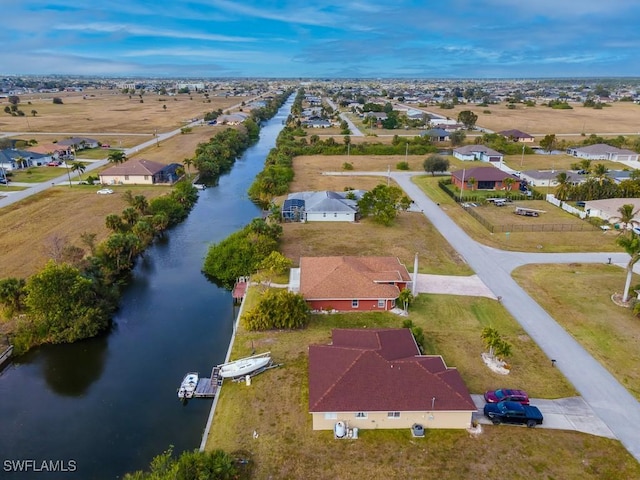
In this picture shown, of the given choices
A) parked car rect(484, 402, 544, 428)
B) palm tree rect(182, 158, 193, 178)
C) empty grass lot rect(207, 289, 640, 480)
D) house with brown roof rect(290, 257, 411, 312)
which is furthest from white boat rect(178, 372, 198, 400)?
palm tree rect(182, 158, 193, 178)

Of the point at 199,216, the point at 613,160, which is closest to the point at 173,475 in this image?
the point at 199,216

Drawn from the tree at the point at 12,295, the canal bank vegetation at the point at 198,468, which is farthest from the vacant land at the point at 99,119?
the canal bank vegetation at the point at 198,468

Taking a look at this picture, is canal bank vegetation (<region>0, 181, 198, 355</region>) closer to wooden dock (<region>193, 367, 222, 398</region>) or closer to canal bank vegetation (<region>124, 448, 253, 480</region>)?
wooden dock (<region>193, 367, 222, 398</region>)

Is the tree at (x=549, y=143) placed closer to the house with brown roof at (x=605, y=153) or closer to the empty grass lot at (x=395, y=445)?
the house with brown roof at (x=605, y=153)

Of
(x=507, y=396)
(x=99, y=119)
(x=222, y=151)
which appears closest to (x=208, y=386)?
(x=507, y=396)

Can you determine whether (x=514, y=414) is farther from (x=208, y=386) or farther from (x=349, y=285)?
(x=208, y=386)

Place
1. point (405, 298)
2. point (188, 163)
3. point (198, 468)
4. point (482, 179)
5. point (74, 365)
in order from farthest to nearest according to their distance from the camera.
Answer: point (188, 163), point (482, 179), point (405, 298), point (74, 365), point (198, 468)

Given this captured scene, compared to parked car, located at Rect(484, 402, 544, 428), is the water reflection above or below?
below
